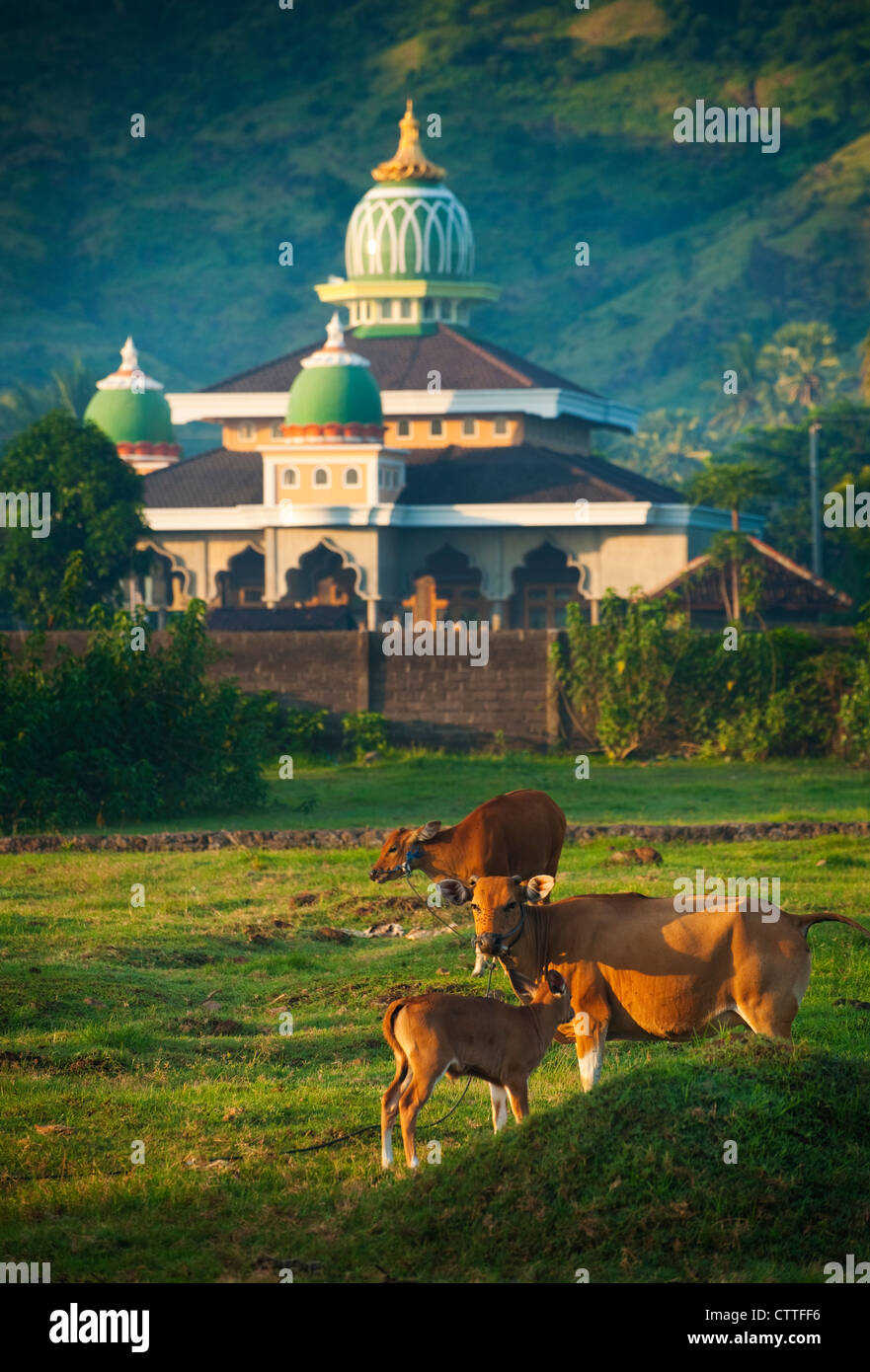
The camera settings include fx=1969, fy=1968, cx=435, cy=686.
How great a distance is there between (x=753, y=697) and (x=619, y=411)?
33303 millimetres

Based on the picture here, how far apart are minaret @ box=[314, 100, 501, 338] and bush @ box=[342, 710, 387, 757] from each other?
1272 inches

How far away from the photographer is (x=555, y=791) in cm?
2927

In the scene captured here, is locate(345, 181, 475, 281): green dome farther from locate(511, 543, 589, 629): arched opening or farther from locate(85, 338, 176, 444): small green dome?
locate(511, 543, 589, 629): arched opening

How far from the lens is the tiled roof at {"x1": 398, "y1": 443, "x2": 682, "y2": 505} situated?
180 ft

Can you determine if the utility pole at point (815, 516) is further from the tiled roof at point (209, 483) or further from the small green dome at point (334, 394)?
the tiled roof at point (209, 483)

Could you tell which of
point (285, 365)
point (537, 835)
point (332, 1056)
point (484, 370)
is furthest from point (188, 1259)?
point (285, 365)

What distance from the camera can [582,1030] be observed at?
36.9 feet

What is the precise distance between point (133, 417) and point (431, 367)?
1009 centimetres

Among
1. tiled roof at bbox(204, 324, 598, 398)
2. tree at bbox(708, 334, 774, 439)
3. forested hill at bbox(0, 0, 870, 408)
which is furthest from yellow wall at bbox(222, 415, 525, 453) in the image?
forested hill at bbox(0, 0, 870, 408)

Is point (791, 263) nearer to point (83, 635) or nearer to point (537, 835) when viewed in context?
point (83, 635)

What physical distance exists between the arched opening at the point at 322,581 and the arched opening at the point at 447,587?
186cm

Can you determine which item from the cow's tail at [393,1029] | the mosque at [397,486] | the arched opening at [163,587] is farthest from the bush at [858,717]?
the arched opening at [163,587]

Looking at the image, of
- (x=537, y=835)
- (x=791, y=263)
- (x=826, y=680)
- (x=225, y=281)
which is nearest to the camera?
(x=537, y=835)

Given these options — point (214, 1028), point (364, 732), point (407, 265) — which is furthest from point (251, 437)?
point (214, 1028)
